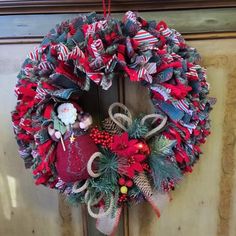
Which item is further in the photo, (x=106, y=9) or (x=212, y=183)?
(x=212, y=183)

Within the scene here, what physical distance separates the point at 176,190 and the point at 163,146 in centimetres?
30

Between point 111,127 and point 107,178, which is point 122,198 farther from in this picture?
point 111,127

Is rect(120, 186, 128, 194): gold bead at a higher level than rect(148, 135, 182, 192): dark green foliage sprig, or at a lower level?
lower

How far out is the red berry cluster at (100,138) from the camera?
94 centimetres

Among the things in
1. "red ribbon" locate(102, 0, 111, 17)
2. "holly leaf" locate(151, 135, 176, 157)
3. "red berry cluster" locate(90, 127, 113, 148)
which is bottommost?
"holly leaf" locate(151, 135, 176, 157)

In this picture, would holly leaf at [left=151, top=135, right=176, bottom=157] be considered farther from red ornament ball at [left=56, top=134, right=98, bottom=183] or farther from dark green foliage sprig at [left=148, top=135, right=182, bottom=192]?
red ornament ball at [left=56, top=134, right=98, bottom=183]

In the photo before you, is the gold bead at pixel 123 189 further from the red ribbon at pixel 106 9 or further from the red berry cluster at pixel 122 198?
the red ribbon at pixel 106 9

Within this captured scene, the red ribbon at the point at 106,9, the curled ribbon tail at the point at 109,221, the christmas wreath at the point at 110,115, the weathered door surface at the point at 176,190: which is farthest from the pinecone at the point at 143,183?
the red ribbon at the point at 106,9

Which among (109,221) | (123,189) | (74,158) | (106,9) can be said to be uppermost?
(106,9)

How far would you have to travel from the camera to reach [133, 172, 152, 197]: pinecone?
0.94 metres

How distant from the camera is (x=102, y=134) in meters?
0.95

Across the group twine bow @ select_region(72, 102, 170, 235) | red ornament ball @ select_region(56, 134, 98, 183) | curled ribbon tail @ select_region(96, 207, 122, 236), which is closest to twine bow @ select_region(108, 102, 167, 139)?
twine bow @ select_region(72, 102, 170, 235)

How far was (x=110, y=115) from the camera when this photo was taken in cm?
96

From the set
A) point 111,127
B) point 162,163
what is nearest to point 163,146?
point 162,163
